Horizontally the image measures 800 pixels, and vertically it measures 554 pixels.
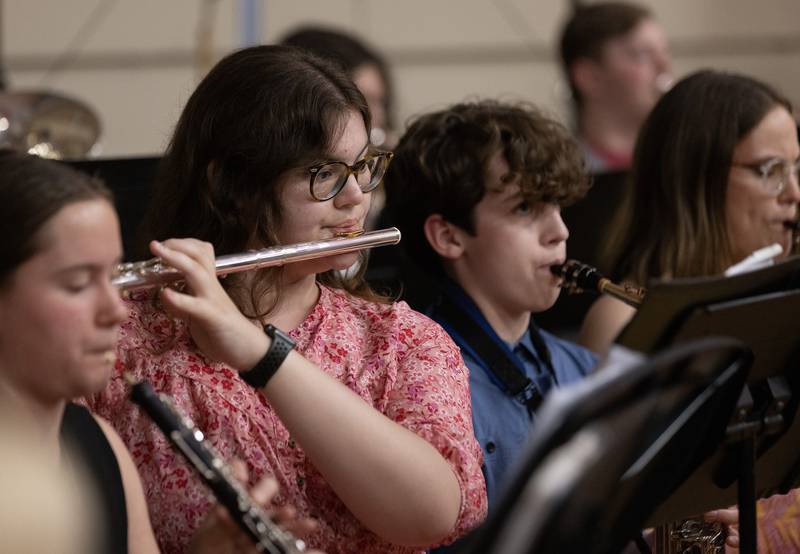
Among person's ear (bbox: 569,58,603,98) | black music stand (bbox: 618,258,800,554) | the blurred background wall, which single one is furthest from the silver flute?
the blurred background wall

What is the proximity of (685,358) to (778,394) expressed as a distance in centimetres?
51

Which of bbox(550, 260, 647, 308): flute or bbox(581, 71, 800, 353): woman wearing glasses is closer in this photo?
bbox(550, 260, 647, 308): flute

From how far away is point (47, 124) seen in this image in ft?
9.04

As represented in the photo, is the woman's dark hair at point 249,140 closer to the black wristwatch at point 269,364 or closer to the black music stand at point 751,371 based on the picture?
the black wristwatch at point 269,364

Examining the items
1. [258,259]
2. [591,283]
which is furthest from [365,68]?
[258,259]

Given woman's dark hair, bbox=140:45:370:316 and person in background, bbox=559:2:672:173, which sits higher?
woman's dark hair, bbox=140:45:370:316

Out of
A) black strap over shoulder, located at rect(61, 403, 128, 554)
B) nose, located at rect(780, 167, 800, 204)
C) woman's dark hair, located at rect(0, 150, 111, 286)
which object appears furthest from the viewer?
nose, located at rect(780, 167, 800, 204)

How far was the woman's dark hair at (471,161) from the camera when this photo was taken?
2.14m

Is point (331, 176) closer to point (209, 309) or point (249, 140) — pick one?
point (249, 140)

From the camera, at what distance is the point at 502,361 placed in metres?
2.14

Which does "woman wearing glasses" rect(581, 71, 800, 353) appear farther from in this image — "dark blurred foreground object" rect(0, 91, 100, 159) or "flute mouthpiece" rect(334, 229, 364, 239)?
"dark blurred foreground object" rect(0, 91, 100, 159)

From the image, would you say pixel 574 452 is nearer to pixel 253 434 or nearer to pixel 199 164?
pixel 253 434

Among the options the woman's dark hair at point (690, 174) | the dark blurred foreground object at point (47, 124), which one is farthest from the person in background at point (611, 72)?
the dark blurred foreground object at point (47, 124)

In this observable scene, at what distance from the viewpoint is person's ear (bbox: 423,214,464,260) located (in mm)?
2236
